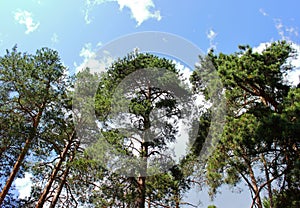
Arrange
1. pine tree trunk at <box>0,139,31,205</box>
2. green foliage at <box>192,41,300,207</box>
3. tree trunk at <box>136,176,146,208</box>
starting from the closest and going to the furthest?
green foliage at <box>192,41,300,207</box> → tree trunk at <box>136,176,146,208</box> → pine tree trunk at <box>0,139,31,205</box>

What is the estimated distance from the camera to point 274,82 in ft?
25.8

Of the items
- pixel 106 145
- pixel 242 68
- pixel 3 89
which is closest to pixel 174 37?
pixel 242 68

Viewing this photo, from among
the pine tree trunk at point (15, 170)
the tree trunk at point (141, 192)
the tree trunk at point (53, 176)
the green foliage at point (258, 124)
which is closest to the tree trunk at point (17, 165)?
the pine tree trunk at point (15, 170)

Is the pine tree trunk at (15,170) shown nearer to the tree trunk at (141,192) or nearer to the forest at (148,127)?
the forest at (148,127)

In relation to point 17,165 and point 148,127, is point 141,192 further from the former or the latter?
point 17,165

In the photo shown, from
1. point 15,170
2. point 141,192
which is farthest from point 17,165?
point 141,192

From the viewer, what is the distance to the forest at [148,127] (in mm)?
7703

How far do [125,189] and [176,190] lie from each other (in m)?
1.64

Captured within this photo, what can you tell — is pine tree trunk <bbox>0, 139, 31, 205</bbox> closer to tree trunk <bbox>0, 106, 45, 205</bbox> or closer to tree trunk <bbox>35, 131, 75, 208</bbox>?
tree trunk <bbox>0, 106, 45, 205</bbox>

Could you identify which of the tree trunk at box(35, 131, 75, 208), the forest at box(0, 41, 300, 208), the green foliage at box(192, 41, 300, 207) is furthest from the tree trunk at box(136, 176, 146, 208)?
the tree trunk at box(35, 131, 75, 208)

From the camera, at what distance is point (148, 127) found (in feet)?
31.4

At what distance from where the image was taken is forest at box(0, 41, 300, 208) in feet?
25.3

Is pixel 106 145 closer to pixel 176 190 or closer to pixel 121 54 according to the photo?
pixel 176 190

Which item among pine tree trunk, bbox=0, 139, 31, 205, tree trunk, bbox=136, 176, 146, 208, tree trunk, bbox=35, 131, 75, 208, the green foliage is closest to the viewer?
the green foliage
